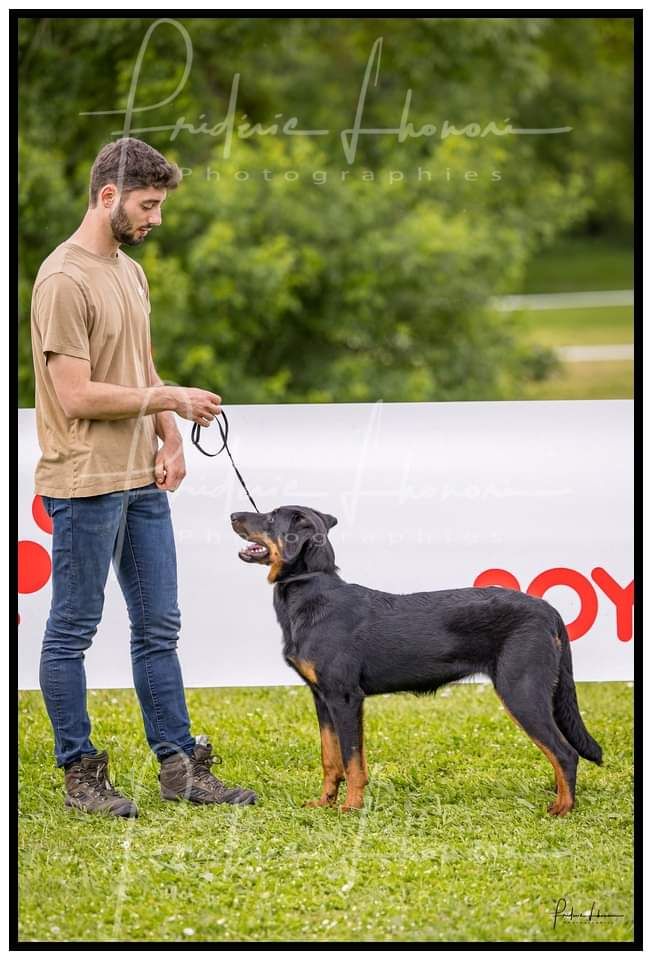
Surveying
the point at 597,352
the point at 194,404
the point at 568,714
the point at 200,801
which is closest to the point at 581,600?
the point at 568,714

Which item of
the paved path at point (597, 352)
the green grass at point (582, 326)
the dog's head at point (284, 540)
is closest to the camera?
the dog's head at point (284, 540)

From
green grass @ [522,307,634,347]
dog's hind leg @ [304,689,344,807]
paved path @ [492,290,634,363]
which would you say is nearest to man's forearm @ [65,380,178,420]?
dog's hind leg @ [304,689,344,807]

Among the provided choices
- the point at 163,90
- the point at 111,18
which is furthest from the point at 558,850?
the point at 111,18

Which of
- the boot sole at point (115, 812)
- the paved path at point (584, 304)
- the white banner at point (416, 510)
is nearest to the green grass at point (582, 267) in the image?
the paved path at point (584, 304)

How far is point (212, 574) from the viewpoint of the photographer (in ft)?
13.4

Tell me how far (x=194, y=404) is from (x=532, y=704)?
57.4 inches

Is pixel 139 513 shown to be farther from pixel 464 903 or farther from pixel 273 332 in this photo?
pixel 273 332

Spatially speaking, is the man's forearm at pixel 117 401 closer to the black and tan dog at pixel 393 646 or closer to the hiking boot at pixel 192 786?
the black and tan dog at pixel 393 646

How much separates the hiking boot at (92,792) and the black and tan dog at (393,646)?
0.66m

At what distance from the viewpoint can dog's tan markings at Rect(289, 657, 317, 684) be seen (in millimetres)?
3650

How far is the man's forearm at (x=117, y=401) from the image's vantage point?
3336mm

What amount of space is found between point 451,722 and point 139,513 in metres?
1.72

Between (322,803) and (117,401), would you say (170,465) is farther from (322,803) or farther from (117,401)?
(322,803)

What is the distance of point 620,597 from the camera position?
4109 mm
